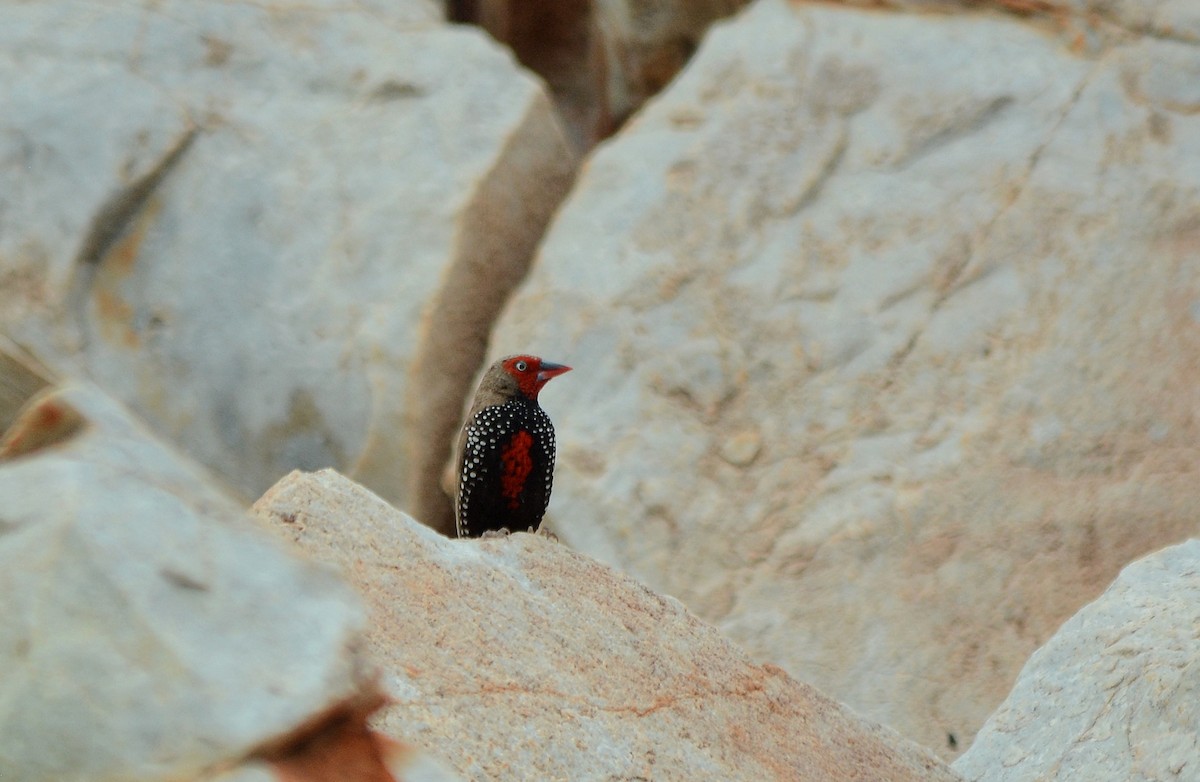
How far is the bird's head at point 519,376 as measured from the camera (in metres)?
6.09

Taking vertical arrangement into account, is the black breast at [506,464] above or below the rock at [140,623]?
below

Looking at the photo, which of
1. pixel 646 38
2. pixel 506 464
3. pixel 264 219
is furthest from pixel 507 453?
pixel 646 38

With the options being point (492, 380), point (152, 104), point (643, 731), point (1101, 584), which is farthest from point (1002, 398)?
point (152, 104)

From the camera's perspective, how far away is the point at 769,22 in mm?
8562

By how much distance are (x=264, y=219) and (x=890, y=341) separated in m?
3.18

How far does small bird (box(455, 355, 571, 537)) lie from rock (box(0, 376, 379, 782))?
3.20m

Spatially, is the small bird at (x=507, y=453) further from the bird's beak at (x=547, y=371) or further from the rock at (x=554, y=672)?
the rock at (x=554, y=672)

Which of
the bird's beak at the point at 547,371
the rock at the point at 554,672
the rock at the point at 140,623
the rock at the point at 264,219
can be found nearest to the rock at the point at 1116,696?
the rock at the point at 554,672

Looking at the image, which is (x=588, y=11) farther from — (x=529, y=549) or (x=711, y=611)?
(x=529, y=549)

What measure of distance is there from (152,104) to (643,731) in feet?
18.5

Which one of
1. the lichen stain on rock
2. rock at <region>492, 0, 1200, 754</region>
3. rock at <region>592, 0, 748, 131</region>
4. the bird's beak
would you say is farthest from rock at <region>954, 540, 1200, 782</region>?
rock at <region>592, 0, 748, 131</region>

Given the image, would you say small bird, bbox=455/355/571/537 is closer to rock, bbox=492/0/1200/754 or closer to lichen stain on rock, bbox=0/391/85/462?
rock, bbox=492/0/1200/754

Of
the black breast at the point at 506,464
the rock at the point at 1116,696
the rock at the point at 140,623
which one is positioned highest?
the rock at the point at 140,623

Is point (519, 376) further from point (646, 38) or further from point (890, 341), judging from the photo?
point (646, 38)
